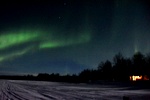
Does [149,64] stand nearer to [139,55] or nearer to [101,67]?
[139,55]

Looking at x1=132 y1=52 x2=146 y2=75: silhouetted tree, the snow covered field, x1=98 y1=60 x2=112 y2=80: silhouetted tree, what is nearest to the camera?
the snow covered field

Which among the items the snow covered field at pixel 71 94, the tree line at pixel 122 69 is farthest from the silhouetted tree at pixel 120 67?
the snow covered field at pixel 71 94

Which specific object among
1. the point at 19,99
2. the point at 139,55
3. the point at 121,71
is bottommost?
the point at 19,99

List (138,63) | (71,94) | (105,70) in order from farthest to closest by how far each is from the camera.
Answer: (105,70) → (138,63) → (71,94)

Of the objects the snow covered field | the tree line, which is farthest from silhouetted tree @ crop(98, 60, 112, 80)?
the snow covered field

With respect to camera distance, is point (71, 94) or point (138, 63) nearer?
point (71, 94)

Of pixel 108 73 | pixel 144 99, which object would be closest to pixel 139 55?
pixel 108 73

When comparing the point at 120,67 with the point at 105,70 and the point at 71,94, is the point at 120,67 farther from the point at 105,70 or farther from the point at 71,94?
the point at 71,94

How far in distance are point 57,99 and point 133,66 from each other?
76.4 m

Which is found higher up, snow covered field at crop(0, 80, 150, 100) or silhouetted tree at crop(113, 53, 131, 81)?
silhouetted tree at crop(113, 53, 131, 81)

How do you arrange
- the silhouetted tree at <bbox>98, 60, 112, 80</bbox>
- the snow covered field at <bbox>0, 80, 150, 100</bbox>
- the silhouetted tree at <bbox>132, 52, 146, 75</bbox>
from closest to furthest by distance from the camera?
the snow covered field at <bbox>0, 80, 150, 100</bbox>, the silhouetted tree at <bbox>132, 52, 146, 75</bbox>, the silhouetted tree at <bbox>98, 60, 112, 80</bbox>

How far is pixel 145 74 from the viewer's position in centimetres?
7450

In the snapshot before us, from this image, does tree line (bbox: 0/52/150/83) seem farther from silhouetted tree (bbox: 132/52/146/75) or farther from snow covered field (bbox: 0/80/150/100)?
snow covered field (bbox: 0/80/150/100)

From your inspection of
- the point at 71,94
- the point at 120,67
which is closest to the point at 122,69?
the point at 120,67
